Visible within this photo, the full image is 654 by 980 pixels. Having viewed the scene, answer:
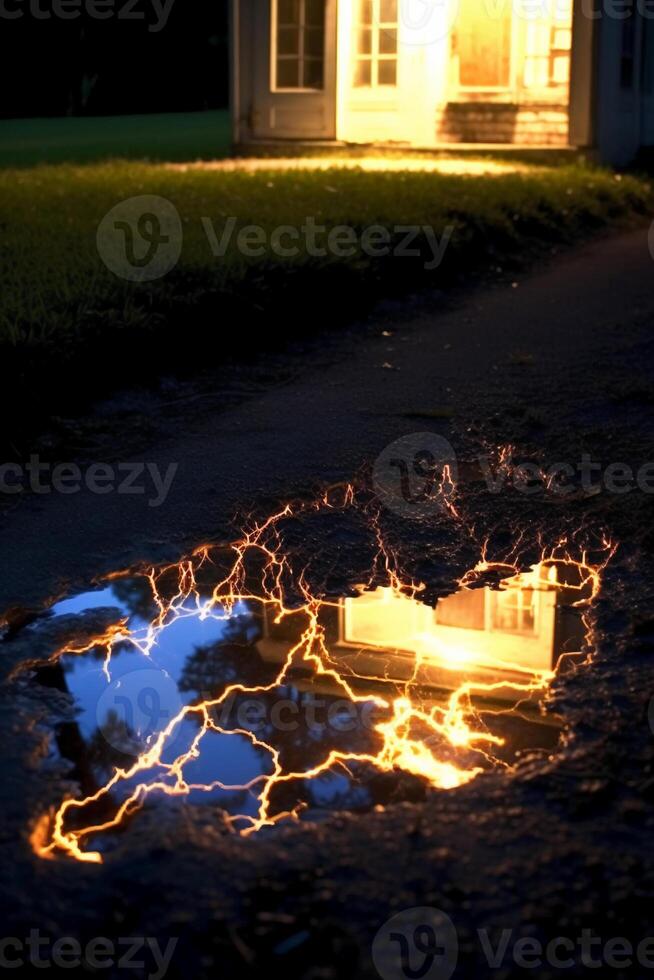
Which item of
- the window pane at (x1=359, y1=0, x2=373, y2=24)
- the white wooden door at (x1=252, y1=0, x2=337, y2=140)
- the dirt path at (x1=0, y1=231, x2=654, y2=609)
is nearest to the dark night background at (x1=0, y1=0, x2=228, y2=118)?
the white wooden door at (x1=252, y1=0, x2=337, y2=140)

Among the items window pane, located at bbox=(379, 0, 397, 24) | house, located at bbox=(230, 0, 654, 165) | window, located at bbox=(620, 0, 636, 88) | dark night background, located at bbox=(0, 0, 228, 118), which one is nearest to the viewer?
window, located at bbox=(620, 0, 636, 88)

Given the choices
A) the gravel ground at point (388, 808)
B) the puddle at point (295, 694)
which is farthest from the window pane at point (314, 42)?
the puddle at point (295, 694)

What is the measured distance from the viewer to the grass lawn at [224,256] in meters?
5.33

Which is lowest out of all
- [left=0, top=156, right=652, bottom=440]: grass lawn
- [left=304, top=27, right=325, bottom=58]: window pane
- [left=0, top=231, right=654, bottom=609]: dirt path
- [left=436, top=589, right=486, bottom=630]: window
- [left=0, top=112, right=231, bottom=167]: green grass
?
[left=436, top=589, right=486, bottom=630]: window

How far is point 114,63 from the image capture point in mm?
32188

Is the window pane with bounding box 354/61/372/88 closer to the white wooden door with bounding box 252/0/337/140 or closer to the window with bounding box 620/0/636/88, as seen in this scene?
the white wooden door with bounding box 252/0/337/140

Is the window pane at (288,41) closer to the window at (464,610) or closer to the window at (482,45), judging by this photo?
the window at (482,45)

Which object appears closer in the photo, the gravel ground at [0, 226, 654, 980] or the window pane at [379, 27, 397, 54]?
the gravel ground at [0, 226, 654, 980]

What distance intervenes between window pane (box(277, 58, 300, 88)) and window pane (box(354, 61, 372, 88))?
28.1 inches

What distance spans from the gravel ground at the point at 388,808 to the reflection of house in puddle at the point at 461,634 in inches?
4.0

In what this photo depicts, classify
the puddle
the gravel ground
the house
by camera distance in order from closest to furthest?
1. the gravel ground
2. the puddle
3. the house

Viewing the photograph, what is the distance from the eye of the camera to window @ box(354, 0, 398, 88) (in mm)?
15078

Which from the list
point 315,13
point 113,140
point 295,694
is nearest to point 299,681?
point 295,694

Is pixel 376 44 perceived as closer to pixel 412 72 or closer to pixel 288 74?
pixel 412 72
